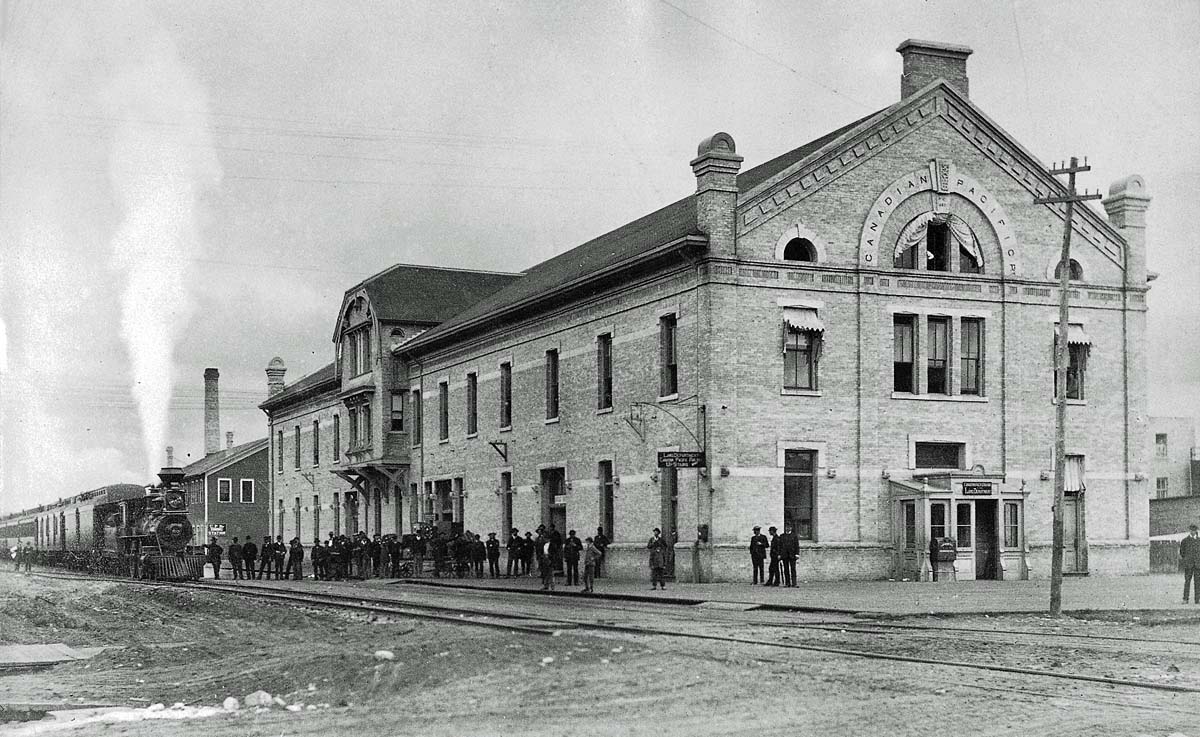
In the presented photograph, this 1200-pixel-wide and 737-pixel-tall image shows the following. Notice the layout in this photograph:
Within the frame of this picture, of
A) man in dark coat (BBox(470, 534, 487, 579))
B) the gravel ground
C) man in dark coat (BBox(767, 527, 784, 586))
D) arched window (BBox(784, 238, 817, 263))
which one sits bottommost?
man in dark coat (BBox(470, 534, 487, 579))

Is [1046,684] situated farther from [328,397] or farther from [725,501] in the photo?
[328,397]

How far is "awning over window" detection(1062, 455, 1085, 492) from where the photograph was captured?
35375mm

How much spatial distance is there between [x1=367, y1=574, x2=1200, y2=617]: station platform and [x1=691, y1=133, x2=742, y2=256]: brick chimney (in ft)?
26.1

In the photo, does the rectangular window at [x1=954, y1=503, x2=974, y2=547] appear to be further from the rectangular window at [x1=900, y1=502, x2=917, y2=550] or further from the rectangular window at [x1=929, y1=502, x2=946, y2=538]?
the rectangular window at [x1=900, y1=502, x2=917, y2=550]

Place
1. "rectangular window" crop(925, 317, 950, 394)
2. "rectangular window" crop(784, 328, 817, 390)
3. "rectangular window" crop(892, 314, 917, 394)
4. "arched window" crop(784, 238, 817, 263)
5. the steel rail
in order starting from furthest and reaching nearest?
"rectangular window" crop(925, 317, 950, 394) < "rectangular window" crop(892, 314, 917, 394) < "arched window" crop(784, 238, 817, 263) < "rectangular window" crop(784, 328, 817, 390) < the steel rail

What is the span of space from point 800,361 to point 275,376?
4600cm

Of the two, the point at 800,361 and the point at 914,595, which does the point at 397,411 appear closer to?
the point at 800,361

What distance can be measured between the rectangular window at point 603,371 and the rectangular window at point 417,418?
15.1 meters

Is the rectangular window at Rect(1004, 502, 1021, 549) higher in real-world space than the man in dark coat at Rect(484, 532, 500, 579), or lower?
higher

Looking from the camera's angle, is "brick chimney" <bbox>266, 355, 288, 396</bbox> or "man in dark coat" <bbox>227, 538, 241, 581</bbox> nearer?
"man in dark coat" <bbox>227, 538, 241, 581</bbox>

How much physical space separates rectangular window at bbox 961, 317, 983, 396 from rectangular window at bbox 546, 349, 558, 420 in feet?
40.1

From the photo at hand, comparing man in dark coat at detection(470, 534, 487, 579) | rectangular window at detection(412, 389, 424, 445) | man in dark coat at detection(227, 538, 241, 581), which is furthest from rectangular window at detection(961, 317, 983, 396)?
man in dark coat at detection(227, 538, 241, 581)

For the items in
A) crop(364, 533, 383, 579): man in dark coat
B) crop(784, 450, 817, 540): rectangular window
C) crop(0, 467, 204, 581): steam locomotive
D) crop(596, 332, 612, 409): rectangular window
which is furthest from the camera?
crop(0, 467, 204, 581): steam locomotive

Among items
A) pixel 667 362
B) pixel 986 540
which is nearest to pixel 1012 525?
pixel 986 540
